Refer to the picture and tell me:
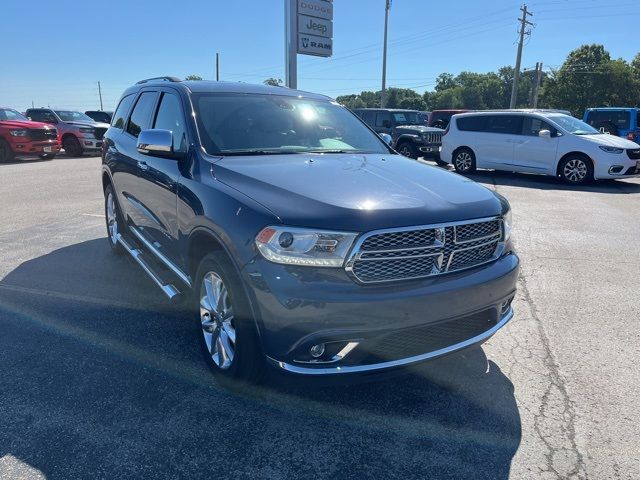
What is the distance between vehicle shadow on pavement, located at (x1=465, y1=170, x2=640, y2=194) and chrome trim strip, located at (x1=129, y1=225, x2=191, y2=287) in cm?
995

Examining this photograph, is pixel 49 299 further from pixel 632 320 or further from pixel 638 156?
pixel 638 156

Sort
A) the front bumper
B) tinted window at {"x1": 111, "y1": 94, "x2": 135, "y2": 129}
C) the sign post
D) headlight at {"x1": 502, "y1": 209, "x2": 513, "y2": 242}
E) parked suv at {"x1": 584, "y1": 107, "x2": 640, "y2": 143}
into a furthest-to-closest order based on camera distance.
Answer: parked suv at {"x1": 584, "y1": 107, "x2": 640, "y2": 143}
the sign post
tinted window at {"x1": 111, "y1": 94, "x2": 135, "y2": 129}
headlight at {"x1": 502, "y1": 209, "x2": 513, "y2": 242}
the front bumper

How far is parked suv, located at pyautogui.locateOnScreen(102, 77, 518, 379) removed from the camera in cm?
246

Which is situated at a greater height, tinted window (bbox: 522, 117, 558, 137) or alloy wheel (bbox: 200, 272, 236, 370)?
tinted window (bbox: 522, 117, 558, 137)

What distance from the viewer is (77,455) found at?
→ 2.47 m

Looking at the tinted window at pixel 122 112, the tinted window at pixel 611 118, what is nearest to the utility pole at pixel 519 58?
the tinted window at pixel 611 118

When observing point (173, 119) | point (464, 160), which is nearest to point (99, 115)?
point (464, 160)

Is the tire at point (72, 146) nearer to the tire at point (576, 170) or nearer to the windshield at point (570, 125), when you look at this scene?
the windshield at point (570, 125)

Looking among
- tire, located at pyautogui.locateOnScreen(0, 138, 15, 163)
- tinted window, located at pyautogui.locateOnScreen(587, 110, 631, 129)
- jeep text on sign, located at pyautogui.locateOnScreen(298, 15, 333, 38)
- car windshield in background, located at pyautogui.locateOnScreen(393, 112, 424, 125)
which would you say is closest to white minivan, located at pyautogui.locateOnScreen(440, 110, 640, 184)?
car windshield in background, located at pyautogui.locateOnScreen(393, 112, 424, 125)

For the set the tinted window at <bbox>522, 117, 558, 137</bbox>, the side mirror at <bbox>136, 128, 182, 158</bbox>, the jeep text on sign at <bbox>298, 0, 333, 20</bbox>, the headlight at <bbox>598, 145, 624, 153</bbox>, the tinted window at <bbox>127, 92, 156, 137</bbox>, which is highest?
the jeep text on sign at <bbox>298, 0, 333, 20</bbox>

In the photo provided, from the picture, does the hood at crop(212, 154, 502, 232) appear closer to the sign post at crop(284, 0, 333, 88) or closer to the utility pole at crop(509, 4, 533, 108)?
the sign post at crop(284, 0, 333, 88)

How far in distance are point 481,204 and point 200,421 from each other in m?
2.02

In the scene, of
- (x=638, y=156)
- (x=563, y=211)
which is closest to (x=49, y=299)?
(x=563, y=211)

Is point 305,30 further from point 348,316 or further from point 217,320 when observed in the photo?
point 348,316
